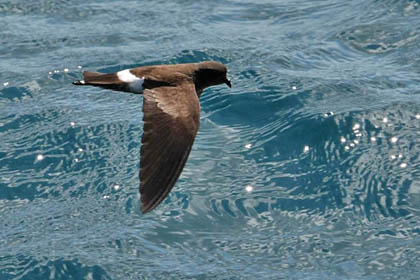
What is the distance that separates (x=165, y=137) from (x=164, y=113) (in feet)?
0.85

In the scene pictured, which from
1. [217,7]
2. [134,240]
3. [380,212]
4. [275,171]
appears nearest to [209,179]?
[275,171]

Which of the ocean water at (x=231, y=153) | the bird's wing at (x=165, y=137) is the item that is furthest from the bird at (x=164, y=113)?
the ocean water at (x=231, y=153)

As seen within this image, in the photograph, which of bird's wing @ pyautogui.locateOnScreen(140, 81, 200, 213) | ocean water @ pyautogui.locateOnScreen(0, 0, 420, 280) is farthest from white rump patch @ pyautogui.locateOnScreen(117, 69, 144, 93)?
ocean water @ pyautogui.locateOnScreen(0, 0, 420, 280)

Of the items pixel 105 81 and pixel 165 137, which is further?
pixel 105 81

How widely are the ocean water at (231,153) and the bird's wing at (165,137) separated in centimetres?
131

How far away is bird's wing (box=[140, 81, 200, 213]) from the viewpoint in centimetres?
493

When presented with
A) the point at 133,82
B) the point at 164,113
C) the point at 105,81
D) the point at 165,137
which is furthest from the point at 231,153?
the point at 165,137

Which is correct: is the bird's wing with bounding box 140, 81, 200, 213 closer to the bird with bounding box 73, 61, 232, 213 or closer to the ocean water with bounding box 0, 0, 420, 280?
the bird with bounding box 73, 61, 232, 213

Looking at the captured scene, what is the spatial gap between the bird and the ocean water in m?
1.15

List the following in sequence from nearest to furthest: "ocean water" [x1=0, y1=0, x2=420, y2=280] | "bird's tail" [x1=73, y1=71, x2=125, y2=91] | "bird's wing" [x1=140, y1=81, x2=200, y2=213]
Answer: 1. "bird's wing" [x1=140, y1=81, x2=200, y2=213]
2. "bird's tail" [x1=73, y1=71, x2=125, y2=91]
3. "ocean water" [x1=0, y1=0, x2=420, y2=280]

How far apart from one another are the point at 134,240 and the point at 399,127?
2.85 m

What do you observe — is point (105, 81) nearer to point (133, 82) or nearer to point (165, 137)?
point (133, 82)

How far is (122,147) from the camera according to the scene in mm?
7551

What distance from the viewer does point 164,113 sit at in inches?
216
